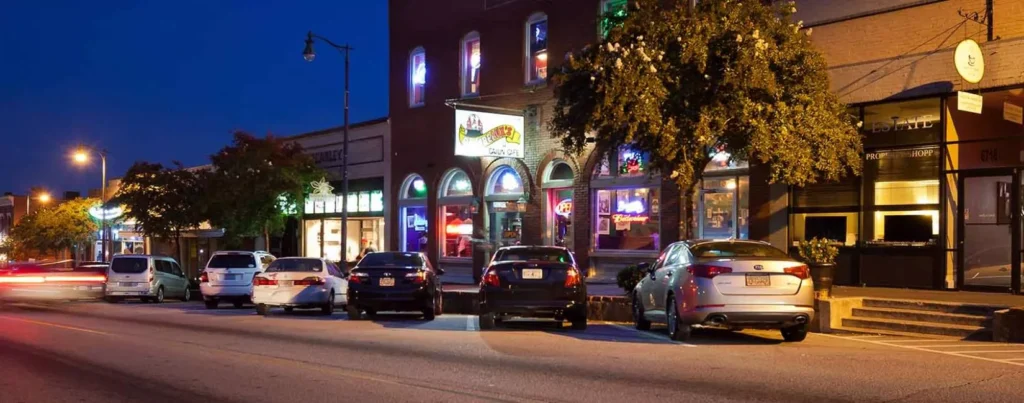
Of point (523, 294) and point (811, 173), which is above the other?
point (811, 173)

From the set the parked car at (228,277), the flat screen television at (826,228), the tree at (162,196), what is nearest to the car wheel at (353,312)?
the parked car at (228,277)

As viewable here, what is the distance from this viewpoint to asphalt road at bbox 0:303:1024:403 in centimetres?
934

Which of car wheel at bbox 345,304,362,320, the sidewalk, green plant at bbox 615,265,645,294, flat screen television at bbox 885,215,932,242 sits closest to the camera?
the sidewalk

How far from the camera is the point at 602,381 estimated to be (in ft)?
32.9

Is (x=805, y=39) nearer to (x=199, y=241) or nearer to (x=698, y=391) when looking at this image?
(x=698, y=391)

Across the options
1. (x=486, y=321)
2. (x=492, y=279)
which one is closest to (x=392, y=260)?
(x=486, y=321)

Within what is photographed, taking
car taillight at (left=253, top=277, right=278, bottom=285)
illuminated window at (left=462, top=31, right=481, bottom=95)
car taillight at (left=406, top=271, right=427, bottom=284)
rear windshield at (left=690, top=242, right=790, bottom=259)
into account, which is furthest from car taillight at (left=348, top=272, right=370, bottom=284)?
illuminated window at (left=462, top=31, right=481, bottom=95)

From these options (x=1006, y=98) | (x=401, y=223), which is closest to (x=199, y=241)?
(x=401, y=223)

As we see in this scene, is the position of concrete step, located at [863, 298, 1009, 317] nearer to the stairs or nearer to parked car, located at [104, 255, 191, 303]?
the stairs

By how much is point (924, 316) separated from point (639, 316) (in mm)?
4513

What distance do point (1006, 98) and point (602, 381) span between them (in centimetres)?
1171

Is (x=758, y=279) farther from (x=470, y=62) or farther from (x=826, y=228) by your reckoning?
(x=470, y=62)

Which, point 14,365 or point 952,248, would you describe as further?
point 952,248

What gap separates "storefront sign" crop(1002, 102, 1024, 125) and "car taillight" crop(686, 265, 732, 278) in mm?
7703
